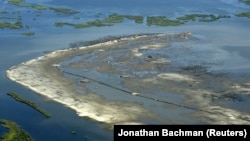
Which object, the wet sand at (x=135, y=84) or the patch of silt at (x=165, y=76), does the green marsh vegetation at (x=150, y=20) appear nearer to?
the patch of silt at (x=165, y=76)

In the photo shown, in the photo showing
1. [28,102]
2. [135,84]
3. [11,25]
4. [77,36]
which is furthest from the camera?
[11,25]

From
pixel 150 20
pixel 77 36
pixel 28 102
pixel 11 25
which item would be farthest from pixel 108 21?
pixel 28 102

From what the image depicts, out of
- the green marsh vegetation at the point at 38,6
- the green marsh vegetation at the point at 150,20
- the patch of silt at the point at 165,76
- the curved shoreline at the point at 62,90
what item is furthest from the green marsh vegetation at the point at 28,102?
the green marsh vegetation at the point at 38,6

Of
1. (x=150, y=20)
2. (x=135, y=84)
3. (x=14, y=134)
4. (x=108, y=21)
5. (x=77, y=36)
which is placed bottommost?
(x=14, y=134)

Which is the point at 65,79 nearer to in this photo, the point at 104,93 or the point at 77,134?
the point at 104,93

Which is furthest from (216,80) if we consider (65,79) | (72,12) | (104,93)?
(72,12)

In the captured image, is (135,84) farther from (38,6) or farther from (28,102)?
(38,6)

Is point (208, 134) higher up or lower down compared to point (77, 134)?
higher up

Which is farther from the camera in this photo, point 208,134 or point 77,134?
point 77,134
